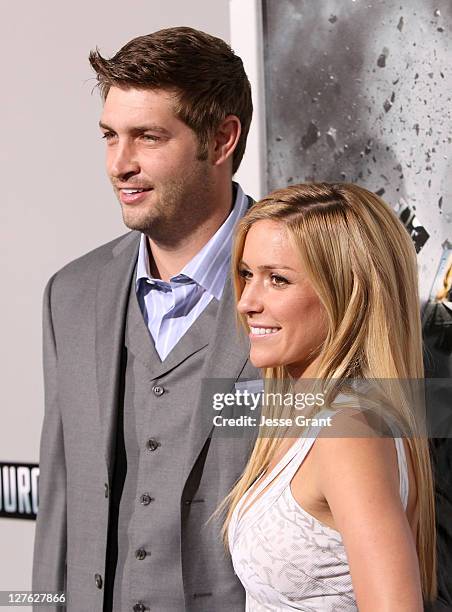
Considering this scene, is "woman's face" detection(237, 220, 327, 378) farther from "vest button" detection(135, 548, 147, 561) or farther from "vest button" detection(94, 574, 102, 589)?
"vest button" detection(94, 574, 102, 589)

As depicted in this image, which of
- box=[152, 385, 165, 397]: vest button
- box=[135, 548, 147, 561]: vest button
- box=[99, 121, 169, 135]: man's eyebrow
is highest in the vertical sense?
box=[99, 121, 169, 135]: man's eyebrow

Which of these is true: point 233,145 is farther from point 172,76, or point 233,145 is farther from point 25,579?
point 25,579

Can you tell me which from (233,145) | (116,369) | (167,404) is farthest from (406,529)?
(233,145)

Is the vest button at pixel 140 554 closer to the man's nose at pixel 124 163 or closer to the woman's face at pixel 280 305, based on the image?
the woman's face at pixel 280 305

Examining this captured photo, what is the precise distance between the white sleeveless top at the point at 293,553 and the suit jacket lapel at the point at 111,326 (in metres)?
0.43

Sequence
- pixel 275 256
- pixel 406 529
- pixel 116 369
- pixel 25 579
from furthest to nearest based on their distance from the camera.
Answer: pixel 25 579, pixel 116 369, pixel 275 256, pixel 406 529

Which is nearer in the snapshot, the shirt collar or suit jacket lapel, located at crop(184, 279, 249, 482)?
suit jacket lapel, located at crop(184, 279, 249, 482)

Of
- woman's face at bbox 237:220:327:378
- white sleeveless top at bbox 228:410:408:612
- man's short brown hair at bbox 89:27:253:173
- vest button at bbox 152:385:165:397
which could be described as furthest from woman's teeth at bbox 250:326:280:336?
man's short brown hair at bbox 89:27:253:173

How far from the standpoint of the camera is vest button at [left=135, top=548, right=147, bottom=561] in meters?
1.57

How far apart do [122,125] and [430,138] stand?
21.6 inches

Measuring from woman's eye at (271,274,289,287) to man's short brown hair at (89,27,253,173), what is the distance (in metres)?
0.37

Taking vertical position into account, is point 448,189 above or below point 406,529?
above

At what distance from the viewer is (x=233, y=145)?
5.56ft

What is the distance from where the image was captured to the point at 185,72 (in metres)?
1.62
